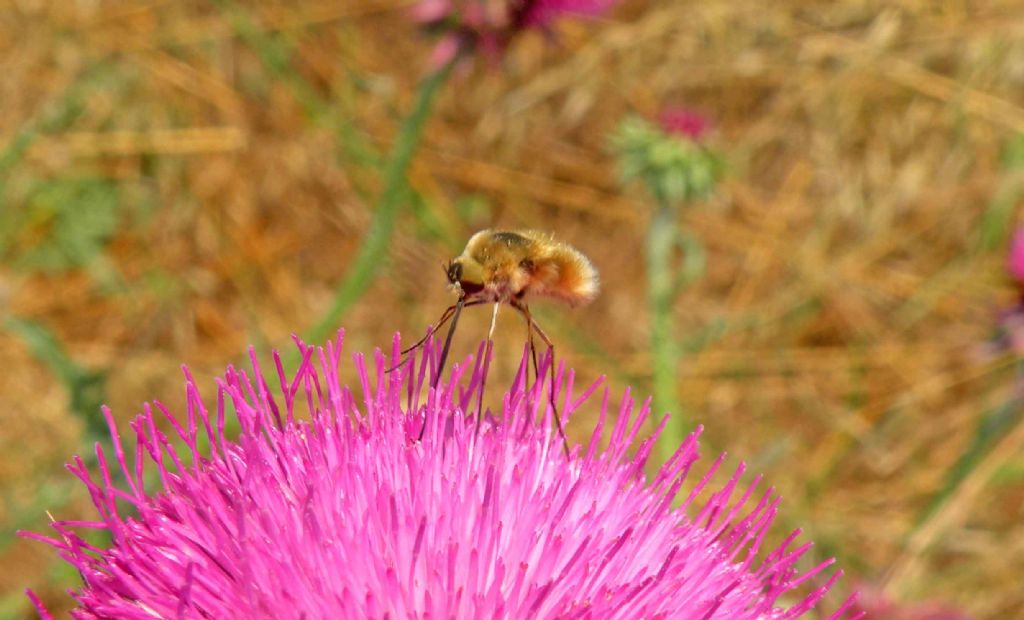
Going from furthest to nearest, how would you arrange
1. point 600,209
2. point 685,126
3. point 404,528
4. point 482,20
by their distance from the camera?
point 600,209
point 685,126
point 482,20
point 404,528

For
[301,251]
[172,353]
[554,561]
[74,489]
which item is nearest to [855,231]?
[301,251]

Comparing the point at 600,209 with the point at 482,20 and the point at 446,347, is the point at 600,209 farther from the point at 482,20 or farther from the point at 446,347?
the point at 446,347

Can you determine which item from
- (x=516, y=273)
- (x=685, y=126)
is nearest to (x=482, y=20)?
(x=685, y=126)

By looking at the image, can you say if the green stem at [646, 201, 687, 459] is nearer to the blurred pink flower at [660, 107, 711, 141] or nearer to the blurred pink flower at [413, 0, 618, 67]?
the blurred pink flower at [660, 107, 711, 141]

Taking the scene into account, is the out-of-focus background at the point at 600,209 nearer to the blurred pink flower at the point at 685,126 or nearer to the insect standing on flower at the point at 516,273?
the blurred pink flower at the point at 685,126

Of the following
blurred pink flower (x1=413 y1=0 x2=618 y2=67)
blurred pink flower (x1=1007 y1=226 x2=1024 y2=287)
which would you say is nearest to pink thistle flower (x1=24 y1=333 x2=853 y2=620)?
blurred pink flower (x1=413 y1=0 x2=618 y2=67)

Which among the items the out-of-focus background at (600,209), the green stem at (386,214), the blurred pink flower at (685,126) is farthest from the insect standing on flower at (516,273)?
the out-of-focus background at (600,209)

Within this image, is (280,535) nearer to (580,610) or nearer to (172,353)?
(580,610)
